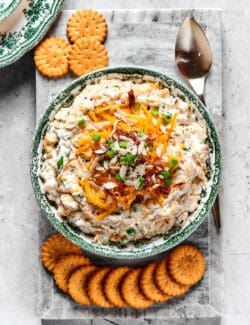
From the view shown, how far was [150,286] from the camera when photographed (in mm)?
3582

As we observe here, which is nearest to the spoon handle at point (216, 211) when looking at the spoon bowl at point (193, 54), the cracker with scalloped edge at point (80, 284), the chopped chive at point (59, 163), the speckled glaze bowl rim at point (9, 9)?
the spoon bowl at point (193, 54)

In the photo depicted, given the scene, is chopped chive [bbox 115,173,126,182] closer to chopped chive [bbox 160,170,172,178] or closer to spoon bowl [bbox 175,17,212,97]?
chopped chive [bbox 160,170,172,178]

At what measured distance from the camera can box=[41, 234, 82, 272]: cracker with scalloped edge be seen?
11.9 ft

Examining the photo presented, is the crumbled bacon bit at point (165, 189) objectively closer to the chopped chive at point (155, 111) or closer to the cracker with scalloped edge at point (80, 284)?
the chopped chive at point (155, 111)

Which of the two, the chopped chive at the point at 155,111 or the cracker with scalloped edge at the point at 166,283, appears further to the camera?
the cracker with scalloped edge at the point at 166,283

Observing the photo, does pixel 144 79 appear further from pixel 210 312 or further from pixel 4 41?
pixel 210 312

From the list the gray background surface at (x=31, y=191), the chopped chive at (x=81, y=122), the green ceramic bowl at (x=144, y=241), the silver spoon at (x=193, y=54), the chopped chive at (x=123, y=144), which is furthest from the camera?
the gray background surface at (x=31, y=191)

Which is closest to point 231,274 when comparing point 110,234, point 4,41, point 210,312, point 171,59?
point 210,312

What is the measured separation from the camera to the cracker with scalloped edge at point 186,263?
11.7 feet

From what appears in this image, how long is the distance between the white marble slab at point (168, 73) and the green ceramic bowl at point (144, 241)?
13.6 inches

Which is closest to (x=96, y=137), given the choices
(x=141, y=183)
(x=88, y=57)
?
(x=141, y=183)

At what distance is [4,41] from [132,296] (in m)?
1.59

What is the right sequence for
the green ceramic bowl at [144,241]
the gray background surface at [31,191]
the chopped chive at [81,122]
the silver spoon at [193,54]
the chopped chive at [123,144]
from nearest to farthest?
the chopped chive at [123,144] < the chopped chive at [81,122] < the green ceramic bowl at [144,241] < the silver spoon at [193,54] < the gray background surface at [31,191]

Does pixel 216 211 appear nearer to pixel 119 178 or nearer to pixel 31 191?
pixel 119 178
